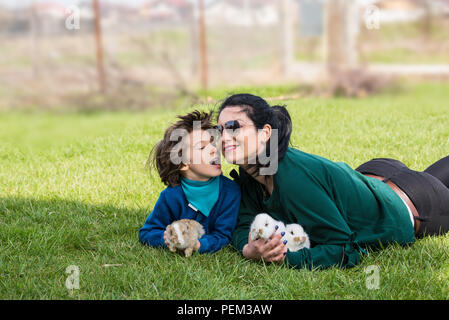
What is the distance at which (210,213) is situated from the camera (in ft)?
10.0

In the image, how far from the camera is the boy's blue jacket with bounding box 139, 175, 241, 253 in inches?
119

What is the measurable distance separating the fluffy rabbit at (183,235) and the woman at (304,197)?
0.26 m

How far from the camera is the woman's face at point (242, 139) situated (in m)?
2.74

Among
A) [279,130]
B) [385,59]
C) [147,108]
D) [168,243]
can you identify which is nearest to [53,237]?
[168,243]

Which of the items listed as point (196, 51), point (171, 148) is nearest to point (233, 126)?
point (171, 148)

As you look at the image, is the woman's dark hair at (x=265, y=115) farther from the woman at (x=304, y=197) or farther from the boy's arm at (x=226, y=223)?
the boy's arm at (x=226, y=223)

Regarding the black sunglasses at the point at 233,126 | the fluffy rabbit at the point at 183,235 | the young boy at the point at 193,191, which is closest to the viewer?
the black sunglasses at the point at 233,126

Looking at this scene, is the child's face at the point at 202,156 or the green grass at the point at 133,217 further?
the child's face at the point at 202,156

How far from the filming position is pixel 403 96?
30.8ft

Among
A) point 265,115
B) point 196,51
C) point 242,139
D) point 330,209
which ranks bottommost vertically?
point 330,209

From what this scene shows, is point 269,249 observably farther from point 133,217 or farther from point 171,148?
point 133,217

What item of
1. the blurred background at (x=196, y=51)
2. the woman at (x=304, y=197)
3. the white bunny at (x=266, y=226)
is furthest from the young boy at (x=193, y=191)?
the blurred background at (x=196, y=51)

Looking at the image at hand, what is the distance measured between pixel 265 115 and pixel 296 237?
626 mm
